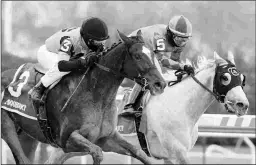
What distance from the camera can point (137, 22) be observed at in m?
9.47

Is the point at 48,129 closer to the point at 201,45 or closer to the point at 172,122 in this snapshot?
the point at 172,122

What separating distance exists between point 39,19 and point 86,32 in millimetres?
3653

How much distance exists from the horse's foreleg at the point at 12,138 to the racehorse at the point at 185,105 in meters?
1.10

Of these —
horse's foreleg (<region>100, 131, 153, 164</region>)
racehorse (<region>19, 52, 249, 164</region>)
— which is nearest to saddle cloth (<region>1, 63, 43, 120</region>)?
Result: racehorse (<region>19, 52, 249, 164</region>)

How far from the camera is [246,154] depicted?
10805 mm

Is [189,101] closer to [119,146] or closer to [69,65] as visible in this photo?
[119,146]

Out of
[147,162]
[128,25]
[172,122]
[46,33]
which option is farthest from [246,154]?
[147,162]

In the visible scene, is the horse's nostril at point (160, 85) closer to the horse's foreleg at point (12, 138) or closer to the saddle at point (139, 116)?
the saddle at point (139, 116)

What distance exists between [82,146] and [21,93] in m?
1.32

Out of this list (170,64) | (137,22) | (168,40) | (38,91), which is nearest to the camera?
(38,91)

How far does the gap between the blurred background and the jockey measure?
2899 mm

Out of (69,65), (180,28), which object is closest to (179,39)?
(180,28)

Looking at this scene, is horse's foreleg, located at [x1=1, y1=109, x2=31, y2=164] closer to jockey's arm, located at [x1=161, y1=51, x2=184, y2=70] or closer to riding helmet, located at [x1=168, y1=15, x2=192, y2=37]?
jockey's arm, located at [x1=161, y1=51, x2=184, y2=70]

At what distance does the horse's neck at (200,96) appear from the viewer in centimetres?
644
